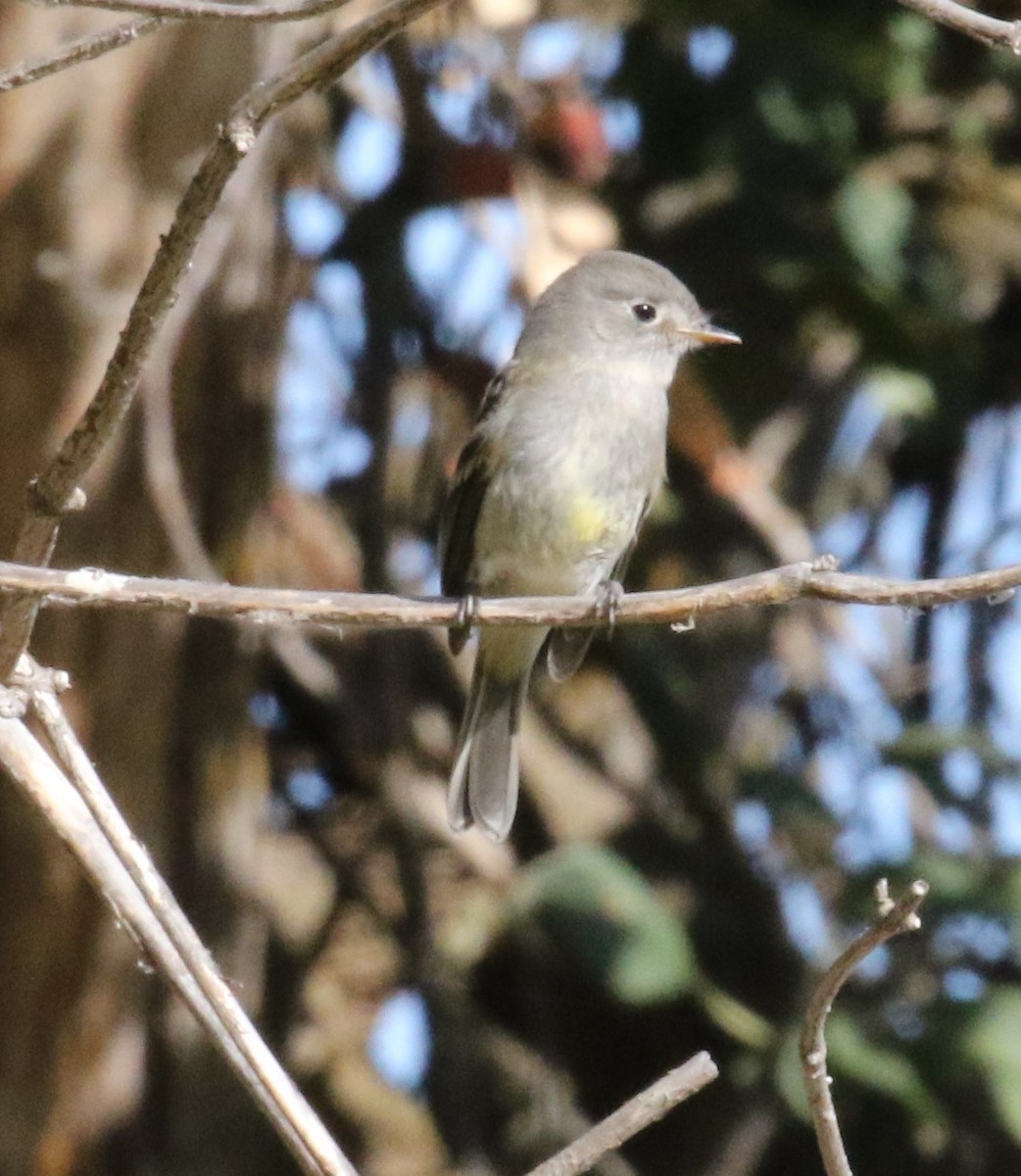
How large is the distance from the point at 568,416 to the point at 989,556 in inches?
49.7

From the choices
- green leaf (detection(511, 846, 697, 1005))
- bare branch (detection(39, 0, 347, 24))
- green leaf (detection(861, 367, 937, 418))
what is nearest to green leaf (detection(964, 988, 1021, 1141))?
green leaf (detection(511, 846, 697, 1005))

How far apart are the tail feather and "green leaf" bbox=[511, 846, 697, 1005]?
0.15 m

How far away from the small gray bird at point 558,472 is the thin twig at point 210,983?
6.21 ft

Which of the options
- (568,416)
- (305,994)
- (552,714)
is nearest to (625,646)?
(552,714)

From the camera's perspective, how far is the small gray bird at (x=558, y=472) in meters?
3.71

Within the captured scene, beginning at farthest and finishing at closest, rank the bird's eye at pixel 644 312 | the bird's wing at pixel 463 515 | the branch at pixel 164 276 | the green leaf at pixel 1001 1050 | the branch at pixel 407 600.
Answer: the bird's eye at pixel 644 312 < the bird's wing at pixel 463 515 < the green leaf at pixel 1001 1050 < the branch at pixel 407 600 < the branch at pixel 164 276

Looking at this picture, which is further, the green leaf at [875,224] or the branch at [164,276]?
the green leaf at [875,224]

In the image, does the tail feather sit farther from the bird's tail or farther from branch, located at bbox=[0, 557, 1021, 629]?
branch, located at bbox=[0, 557, 1021, 629]

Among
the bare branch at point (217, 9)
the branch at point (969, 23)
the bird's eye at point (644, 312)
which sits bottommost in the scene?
the branch at point (969, 23)

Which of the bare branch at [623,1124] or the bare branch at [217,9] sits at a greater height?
the bare branch at [217,9]

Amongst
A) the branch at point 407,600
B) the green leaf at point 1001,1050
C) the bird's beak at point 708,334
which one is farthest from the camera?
the bird's beak at point 708,334

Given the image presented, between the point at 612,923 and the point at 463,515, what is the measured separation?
83cm

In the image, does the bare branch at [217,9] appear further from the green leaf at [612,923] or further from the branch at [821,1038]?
the green leaf at [612,923]

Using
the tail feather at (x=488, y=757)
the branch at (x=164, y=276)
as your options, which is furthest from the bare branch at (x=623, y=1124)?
the tail feather at (x=488, y=757)
